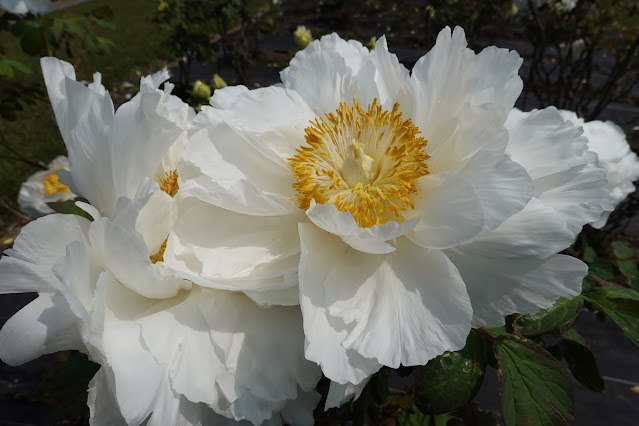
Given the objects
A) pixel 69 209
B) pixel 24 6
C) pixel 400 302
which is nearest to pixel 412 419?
pixel 400 302

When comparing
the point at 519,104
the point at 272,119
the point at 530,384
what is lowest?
the point at 519,104

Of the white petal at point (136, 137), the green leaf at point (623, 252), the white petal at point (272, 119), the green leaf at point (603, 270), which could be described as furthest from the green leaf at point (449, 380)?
the green leaf at point (623, 252)

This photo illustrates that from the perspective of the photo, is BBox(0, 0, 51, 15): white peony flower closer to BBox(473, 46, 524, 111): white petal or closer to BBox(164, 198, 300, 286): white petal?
BBox(164, 198, 300, 286): white petal

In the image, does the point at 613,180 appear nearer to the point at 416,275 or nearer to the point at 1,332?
the point at 416,275

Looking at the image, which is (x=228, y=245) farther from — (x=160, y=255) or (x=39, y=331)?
(x=39, y=331)

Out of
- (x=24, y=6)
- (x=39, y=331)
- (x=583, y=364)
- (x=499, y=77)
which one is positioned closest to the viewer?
(x=39, y=331)

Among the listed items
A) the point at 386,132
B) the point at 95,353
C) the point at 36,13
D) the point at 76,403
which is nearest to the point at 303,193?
the point at 386,132
